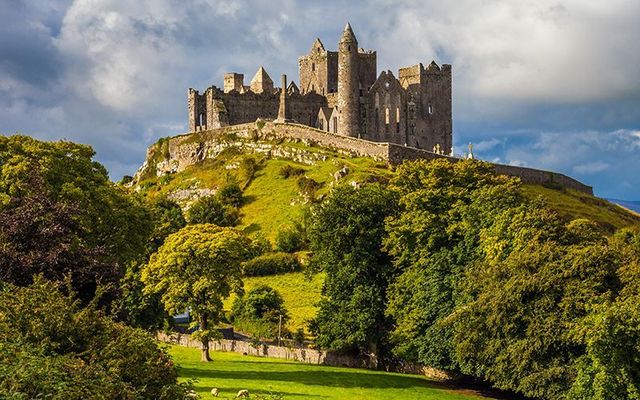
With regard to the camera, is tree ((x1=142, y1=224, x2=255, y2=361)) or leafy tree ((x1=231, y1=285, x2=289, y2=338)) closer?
tree ((x1=142, y1=224, x2=255, y2=361))

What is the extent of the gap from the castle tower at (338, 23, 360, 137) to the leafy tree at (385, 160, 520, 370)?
5740 centimetres

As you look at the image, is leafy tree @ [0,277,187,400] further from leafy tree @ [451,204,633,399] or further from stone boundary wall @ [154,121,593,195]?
stone boundary wall @ [154,121,593,195]

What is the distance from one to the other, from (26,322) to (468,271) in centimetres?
3361

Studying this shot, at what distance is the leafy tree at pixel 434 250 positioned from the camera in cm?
5881

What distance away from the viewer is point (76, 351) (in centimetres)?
2956

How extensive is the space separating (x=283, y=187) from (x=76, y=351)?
86.8m

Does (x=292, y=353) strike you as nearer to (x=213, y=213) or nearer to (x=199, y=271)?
(x=199, y=271)

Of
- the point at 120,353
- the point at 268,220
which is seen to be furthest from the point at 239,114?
the point at 120,353

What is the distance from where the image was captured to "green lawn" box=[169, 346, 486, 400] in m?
45.2

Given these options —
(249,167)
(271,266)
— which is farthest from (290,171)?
(271,266)

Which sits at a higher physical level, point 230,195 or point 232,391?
point 230,195

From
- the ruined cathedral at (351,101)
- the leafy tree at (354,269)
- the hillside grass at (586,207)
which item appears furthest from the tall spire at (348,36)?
the leafy tree at (354,269)

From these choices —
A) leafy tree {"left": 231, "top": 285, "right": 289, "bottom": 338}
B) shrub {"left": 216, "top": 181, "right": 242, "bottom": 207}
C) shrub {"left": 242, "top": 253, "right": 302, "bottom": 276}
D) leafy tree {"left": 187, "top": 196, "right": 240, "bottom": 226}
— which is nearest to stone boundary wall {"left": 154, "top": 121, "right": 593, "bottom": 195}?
shrub {"left": 216, "top": 181, "right": 242, "bottom": 207}

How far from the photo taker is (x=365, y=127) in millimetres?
125375
